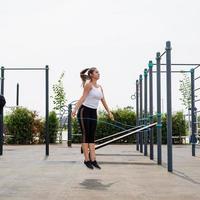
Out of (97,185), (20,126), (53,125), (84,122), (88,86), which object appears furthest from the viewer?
(53,125)

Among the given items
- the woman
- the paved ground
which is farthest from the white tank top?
the paved ground

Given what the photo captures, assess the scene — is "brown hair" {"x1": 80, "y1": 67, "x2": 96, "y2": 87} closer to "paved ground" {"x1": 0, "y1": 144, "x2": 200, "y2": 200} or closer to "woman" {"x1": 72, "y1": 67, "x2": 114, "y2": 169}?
"woman" {"x1": 72, "y1": 67, "x2": 114, "y2": 169}

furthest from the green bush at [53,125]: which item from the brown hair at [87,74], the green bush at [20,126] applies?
the brown hair at [87,74]

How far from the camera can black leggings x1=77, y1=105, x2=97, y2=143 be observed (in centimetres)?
674

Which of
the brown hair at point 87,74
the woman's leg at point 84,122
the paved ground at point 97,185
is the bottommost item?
the paved ground at point 97,185

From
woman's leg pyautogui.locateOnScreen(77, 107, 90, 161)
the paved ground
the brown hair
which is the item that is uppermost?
the brown hair

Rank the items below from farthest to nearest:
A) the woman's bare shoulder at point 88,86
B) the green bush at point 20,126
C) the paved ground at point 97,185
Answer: the green bush at point 20,126
the woman's bare shoulder at point 88,86
the paved ground at point 97,185

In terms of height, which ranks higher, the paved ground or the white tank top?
the white tank top

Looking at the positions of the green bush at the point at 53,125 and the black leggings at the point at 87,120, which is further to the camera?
the green bush at the point at 53,125

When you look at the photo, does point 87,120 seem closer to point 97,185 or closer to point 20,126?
point 97,185

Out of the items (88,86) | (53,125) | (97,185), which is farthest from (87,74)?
(53,125)

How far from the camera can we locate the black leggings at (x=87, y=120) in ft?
22.1

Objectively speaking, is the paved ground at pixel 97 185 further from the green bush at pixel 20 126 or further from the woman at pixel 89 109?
the green bush at pixel 20 126

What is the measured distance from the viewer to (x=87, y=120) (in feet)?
22.2
